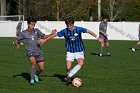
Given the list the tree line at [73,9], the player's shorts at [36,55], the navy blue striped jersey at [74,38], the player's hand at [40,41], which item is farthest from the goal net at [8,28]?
the navy blue striped jersey at [74,38]

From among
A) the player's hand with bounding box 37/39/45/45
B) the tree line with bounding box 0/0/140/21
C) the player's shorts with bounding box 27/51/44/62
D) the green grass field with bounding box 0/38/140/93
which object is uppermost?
the tree line with bounding box 0/0/140/21

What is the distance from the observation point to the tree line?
5916 cm

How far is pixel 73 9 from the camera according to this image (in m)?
60.6

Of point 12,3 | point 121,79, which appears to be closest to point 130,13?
point 12,3

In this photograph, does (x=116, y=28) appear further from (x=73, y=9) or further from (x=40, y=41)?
(x=40, y=41)

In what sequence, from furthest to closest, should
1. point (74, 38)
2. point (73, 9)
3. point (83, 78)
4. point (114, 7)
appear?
point (114, 7) → point (73, 9) → point (83, 78) → point (74, 38)

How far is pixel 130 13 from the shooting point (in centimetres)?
6400

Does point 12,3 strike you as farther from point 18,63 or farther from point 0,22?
point 18,63

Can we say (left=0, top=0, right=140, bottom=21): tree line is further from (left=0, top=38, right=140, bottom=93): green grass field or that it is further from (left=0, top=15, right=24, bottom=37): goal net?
(left=0, top=38, right=140, bottom=93): green grass field

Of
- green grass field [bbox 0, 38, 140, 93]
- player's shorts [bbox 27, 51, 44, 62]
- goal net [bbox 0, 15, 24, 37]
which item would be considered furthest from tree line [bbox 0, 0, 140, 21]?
player's shorts [bbox 27, 51, 44, 62]

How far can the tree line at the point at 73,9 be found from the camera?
59.2 meters

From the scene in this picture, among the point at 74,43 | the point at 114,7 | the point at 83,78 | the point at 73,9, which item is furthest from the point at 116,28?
the point at 74,43

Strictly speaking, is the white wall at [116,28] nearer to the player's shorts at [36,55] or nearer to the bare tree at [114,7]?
the bare tree at [114,7]

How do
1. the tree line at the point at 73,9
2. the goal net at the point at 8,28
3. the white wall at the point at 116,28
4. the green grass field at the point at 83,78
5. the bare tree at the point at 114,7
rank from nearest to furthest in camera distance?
1. the green grass field at the point at 83,78
2. the white wall at the point at 116,28
3. the goal net at the point at 8,28
4. the tree line at the point at 73,9
5. the bare tree at the point at 114,7
